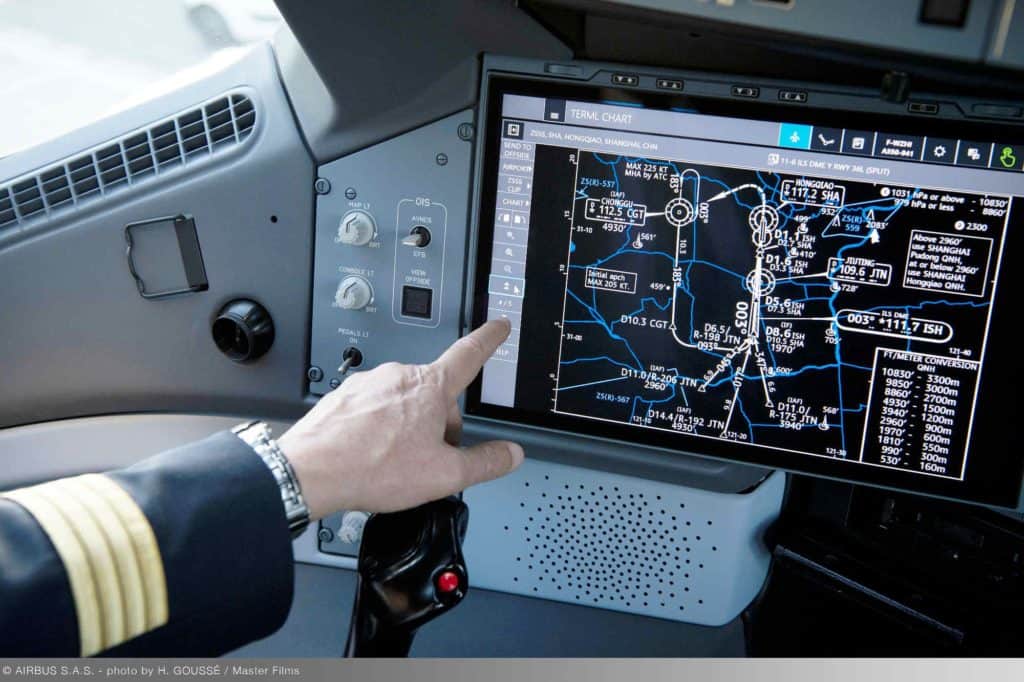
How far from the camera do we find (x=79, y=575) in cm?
93

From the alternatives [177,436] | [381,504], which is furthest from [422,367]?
[177,436]

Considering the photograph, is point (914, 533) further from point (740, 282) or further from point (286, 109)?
point (286, 109)

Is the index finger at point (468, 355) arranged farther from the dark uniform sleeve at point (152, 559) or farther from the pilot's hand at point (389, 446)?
the dark uniform sleeve at point (152, 559)

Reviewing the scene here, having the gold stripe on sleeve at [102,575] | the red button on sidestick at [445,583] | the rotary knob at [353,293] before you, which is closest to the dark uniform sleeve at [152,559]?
the gold stripe on sleeve at [102,575]

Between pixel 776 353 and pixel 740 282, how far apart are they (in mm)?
121

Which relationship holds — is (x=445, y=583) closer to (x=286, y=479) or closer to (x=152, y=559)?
(x=286, y=479)

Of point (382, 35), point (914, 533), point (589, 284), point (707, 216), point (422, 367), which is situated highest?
point (382, 35)

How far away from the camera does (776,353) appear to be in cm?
136

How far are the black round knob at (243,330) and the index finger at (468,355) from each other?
355 mm

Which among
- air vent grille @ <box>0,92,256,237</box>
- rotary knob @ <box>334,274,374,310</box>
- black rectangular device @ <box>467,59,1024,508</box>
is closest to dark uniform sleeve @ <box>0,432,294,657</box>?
rotary knob @ <box>334,274,374,310</box>

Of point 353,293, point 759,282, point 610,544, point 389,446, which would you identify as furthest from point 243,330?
point 759,282

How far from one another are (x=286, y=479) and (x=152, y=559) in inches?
7.0

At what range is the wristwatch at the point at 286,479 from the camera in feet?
3.54

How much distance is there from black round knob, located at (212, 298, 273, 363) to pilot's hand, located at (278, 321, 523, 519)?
307 millimetres
